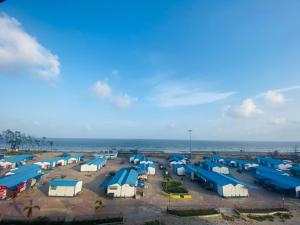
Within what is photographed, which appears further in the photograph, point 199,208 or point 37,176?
point 37,176

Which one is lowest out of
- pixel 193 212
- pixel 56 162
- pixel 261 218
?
pixel 261 218

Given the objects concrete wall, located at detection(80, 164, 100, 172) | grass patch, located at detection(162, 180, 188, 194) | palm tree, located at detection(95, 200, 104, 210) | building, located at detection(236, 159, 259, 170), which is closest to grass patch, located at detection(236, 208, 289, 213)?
grass patch, located at detection(162, 180, 188, 194)

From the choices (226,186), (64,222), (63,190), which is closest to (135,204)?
(64,222)

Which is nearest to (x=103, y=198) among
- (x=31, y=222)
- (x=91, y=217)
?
(x=91, y=217)

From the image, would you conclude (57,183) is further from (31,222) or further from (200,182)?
(200,182)

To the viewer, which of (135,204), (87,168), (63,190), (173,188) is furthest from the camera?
(87,168)

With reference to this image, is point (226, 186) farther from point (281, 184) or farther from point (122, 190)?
point (122, 190)

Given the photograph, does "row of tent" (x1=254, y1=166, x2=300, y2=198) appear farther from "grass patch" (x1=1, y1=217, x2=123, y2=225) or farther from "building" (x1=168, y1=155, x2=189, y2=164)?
"grass patch" (x1=1, y1=217, x2=123, y2=225)
